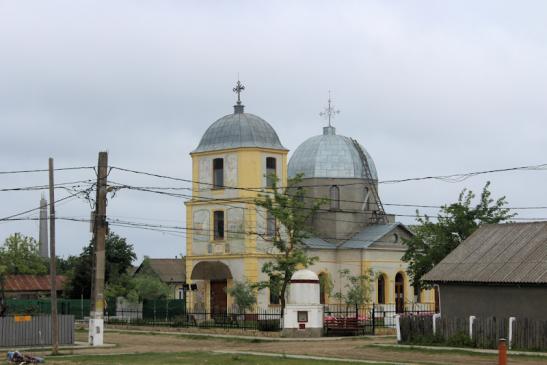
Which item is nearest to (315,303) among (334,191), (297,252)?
(297,252)

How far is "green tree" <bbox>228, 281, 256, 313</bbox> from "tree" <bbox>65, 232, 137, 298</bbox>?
20.1 m

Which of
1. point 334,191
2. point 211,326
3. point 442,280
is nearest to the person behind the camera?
point 442,280

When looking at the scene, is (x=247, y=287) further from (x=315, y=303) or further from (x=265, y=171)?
(x=315, y=303)

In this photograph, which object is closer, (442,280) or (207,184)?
(442,280)

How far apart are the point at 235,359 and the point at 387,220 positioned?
49960mm

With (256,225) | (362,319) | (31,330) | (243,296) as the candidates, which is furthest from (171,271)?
(31,330)

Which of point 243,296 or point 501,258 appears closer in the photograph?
point 501,258

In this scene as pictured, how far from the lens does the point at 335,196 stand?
275ft

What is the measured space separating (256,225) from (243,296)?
687cm

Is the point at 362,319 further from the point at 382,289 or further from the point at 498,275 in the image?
the point at 498,275

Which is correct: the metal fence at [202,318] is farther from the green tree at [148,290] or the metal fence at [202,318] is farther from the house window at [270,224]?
the house window at [270,224]

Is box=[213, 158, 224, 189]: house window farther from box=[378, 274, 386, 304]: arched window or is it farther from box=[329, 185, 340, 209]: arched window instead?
box=[378, 274, 386, 304]: arched window

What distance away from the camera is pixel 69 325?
4772 centimetres

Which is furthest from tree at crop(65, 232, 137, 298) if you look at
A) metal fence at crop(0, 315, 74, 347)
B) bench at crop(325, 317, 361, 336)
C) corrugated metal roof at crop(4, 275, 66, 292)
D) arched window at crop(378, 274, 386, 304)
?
metal fence at crop(0, 315, 74, 347)
